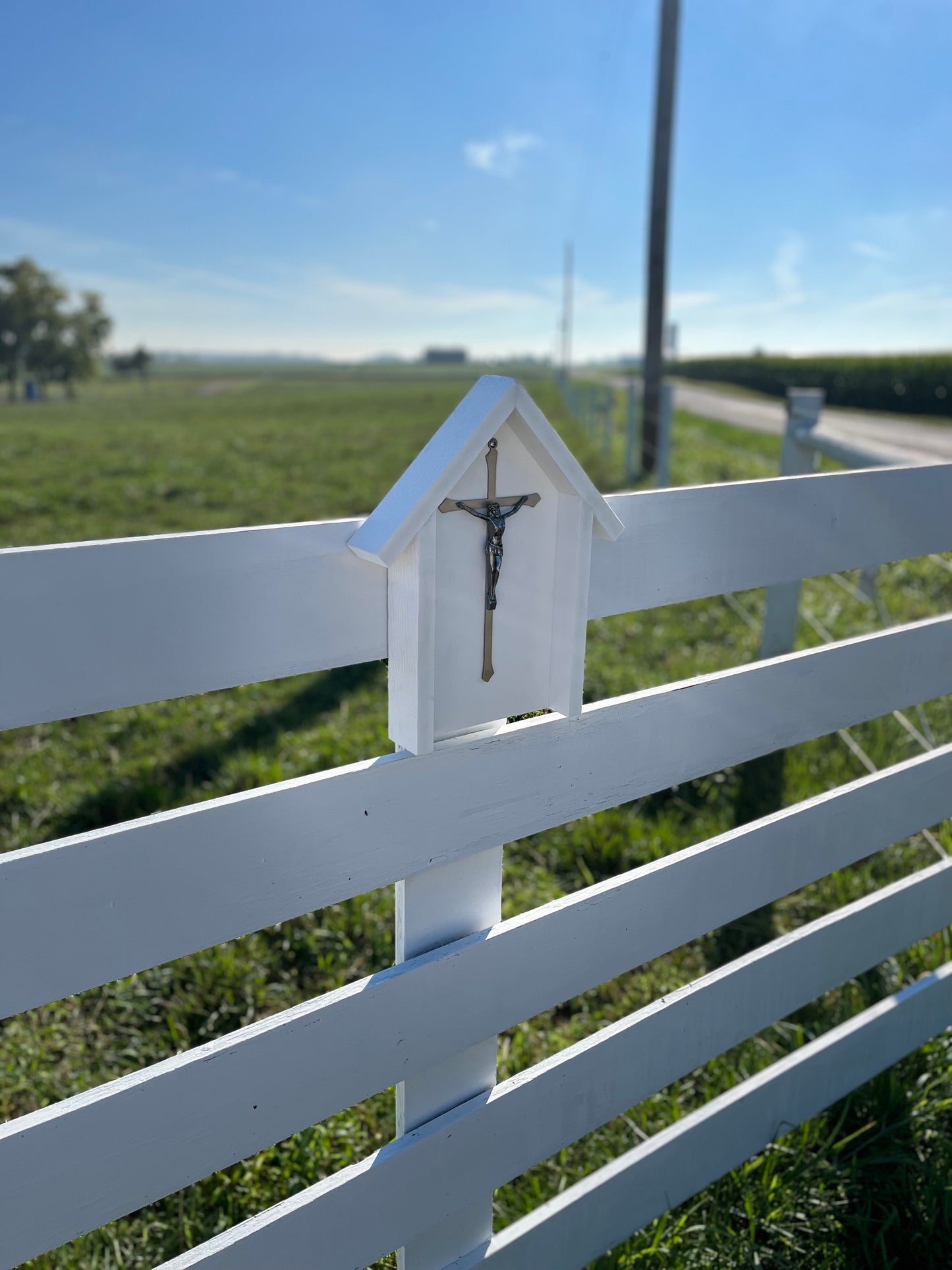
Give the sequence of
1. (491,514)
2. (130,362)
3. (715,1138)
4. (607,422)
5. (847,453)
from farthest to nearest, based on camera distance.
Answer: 1. (130,362)
2. (607,422)
3. (847,453)
4. (715,1138)
5. (491,514)

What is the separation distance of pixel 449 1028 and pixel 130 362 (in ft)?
310

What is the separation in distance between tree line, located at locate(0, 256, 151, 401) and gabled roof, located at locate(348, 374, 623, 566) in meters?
A: 76.8

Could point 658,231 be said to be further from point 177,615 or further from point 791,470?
point 177,615

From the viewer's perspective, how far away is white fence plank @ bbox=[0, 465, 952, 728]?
0.75m

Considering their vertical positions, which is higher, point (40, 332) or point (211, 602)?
point (40, 332)

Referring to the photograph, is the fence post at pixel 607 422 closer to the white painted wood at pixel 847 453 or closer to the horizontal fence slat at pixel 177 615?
the white painted wood at pixel 847 453

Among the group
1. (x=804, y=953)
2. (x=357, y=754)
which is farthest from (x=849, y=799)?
(x=357, y=754)

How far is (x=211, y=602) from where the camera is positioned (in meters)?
0.83

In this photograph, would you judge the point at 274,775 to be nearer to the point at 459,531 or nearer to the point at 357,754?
the point at 357,754

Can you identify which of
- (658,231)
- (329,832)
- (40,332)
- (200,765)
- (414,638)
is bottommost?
(200,765)

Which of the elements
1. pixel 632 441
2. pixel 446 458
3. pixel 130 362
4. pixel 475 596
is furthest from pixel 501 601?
pixel 130 362

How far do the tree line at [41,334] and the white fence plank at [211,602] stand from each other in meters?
76.7

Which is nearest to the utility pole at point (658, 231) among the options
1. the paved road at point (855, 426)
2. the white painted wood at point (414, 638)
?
the paved road at point (855, 426)

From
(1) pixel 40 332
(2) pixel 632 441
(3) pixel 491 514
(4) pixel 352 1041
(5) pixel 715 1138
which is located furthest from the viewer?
(1) pixel 40 332
